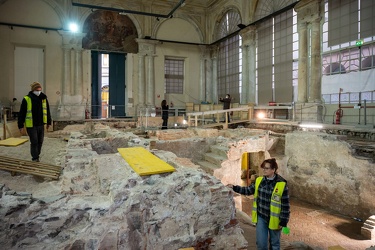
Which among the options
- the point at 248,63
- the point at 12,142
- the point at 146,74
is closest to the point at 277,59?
the point at 248,63

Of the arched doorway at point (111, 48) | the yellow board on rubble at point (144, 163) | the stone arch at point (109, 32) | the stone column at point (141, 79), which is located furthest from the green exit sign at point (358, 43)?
the stone arch at point (109, 32)

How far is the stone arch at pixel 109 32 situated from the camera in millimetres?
17594

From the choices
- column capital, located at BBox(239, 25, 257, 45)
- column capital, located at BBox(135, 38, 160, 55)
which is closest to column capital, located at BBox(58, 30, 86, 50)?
column capital, located at BBox(135, 38, 160, 55)

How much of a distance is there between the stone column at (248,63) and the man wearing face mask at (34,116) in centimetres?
1308

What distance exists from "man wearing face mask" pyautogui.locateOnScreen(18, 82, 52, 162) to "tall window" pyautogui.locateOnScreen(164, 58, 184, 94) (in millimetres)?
15204

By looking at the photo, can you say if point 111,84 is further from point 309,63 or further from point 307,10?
point 307,10

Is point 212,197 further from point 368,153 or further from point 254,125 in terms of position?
point 254,125

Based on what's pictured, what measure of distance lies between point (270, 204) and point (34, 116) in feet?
15.5

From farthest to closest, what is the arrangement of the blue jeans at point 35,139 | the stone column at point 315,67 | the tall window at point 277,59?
the tall window at point 277,59 → the stone column at point 315,67 → the blue jeans at point 35,139

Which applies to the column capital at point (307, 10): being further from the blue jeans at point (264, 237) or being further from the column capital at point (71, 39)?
the column capital at point (71, 39)

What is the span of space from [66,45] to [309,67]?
50.0 feet

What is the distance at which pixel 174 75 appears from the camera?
20.5 metres

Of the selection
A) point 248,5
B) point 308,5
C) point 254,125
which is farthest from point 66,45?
point 308,5

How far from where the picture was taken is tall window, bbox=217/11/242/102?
18.0 metres
